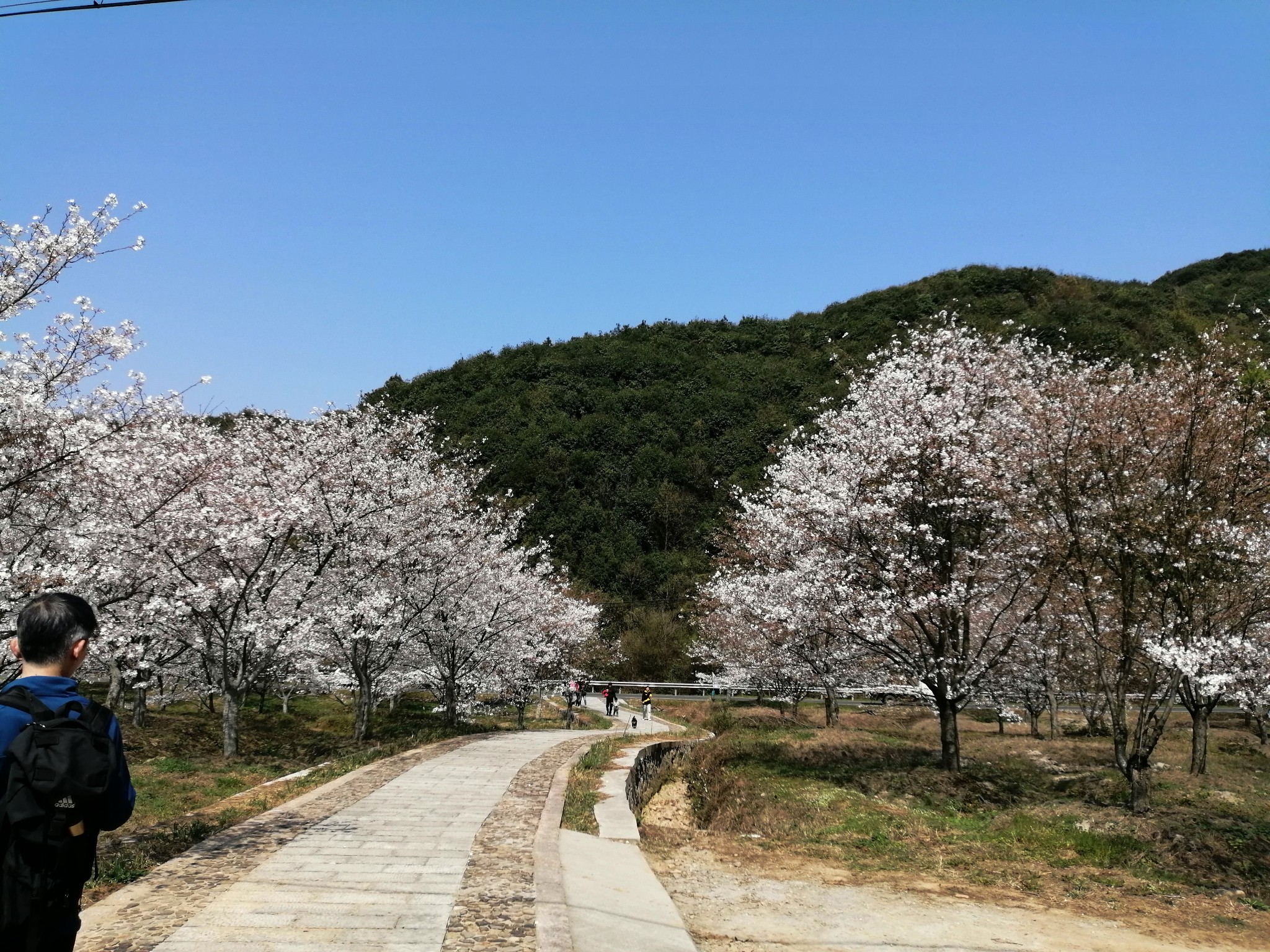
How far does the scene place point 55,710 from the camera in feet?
10.4

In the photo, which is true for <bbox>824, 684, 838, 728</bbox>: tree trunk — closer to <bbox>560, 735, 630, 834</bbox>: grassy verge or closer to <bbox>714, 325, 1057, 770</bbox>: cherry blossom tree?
<bbox>714, 325, 1057, 770</bbox>: cherry blossom tree

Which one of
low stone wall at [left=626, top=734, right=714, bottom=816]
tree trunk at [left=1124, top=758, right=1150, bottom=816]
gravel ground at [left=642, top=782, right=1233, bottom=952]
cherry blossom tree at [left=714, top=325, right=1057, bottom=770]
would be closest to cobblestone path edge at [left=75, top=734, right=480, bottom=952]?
gravel ground at [left=642, top=782, right=1233, bottom=952]

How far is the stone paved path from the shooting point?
5426mm

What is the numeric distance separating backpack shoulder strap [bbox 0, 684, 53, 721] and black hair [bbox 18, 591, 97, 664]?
174mm

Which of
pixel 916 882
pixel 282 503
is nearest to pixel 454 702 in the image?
pixel 282 503

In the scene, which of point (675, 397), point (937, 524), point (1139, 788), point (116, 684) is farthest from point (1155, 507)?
point (675, 397)

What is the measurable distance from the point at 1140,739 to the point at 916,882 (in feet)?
18.3

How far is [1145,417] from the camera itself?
12.6 meters

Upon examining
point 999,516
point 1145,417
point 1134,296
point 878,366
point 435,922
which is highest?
point 1134,296

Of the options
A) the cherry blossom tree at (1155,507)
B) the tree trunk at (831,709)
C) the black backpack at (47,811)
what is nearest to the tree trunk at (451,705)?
the tree trunk at (831,709)

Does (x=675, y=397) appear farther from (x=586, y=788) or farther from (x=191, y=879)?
(x=191, y=879)

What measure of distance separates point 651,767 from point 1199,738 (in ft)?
36.0

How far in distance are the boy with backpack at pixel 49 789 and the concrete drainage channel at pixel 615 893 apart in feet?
10.7

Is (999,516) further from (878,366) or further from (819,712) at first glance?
(819,712)
